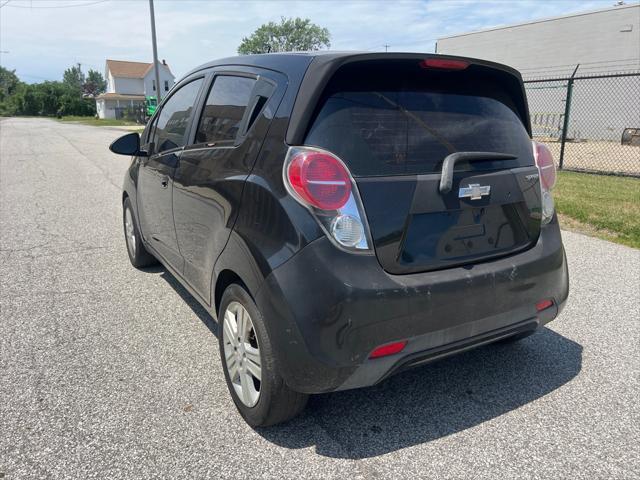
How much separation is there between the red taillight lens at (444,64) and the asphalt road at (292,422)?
1755 mm

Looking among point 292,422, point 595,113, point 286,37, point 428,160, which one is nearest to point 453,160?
point 428,160

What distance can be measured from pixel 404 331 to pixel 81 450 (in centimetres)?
161

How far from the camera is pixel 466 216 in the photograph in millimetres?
2459

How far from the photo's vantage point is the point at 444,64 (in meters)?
2.53

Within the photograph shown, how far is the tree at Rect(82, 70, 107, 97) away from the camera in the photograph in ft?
407

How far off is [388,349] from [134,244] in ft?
11.6

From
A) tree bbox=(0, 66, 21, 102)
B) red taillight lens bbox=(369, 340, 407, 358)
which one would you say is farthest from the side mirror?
tree bbox=(0, 66, 21, 102)

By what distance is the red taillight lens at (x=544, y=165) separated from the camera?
287 centimetres

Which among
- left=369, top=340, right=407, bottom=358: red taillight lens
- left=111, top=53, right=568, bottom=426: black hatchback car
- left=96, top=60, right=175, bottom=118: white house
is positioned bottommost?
left=369, top=340, right=407, bottom=358: red taillight lens

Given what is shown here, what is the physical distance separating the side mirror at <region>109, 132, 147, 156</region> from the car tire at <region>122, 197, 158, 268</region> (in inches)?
31.2

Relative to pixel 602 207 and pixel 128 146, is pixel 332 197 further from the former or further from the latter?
pixel 602 207

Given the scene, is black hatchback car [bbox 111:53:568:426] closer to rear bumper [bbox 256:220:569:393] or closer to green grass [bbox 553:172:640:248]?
rear bumper [bbox 256:220:569:393]

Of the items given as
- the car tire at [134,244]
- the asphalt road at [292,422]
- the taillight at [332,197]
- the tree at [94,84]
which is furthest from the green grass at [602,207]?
the tree at [94,84]

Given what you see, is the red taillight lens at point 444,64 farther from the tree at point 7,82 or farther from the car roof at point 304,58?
the tree at point 7,82
